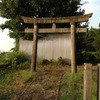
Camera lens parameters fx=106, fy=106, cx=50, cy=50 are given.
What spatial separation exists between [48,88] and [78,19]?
13.3 feet

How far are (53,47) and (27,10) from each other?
4.03 metres

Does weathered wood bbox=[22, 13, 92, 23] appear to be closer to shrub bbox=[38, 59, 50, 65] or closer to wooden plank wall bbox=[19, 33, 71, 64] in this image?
wooden plank wall bbox=[19, 33, 71, 64]

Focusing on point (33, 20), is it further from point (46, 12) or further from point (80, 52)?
point (80, 52)

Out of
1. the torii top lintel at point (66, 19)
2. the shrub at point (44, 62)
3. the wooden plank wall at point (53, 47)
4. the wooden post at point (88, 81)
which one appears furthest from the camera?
the wooden plank wall at point (53, 47)

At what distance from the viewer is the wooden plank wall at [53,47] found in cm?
955

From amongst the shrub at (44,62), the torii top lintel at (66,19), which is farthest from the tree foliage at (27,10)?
the torii top lintel at (66,19)

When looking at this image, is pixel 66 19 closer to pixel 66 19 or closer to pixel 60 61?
pixel 66 19

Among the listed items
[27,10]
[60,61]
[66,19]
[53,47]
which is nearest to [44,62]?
[60,61]

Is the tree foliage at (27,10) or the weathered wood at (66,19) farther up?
the tree foliage at (27,10)

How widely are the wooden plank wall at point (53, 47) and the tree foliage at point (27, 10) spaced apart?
154 centimetres

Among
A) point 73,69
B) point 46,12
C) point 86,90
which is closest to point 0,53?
point 46,12

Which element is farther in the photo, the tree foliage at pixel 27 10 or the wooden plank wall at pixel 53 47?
the wooden plank wall at pixel 53 47

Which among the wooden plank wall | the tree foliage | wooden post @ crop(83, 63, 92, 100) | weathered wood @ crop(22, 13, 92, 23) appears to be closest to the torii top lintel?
weathered wood @ crop(22, 13, 92, 23)

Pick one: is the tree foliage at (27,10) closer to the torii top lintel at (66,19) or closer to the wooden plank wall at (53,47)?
the wooden plank wall at (53,47)
